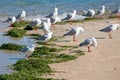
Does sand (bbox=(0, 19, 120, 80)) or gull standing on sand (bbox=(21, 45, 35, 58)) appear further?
gull standing on sand (bbox=(21, 45, 35, 58))

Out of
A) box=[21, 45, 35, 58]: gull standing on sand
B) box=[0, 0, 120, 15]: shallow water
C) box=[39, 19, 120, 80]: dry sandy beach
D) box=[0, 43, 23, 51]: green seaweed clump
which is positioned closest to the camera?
box=[39, 19, 120, 80]: dry sandy beach

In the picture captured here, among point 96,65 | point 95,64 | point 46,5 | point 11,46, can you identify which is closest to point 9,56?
point 11,46

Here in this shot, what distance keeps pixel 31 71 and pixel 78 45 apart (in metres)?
4.79

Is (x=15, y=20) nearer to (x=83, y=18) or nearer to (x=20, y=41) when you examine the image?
(x=83, y=18)

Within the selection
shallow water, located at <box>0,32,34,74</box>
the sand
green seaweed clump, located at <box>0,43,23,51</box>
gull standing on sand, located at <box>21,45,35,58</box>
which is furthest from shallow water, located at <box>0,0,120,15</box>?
gull standing on sand, located at <box>21,45,35,58</box>

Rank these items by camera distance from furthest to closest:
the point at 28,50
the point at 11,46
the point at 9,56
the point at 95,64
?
1. the point at 11,46
2. the point at 9,56
3. the point at 28,50
4. the point at 95,64

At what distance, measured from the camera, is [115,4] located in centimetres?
3994

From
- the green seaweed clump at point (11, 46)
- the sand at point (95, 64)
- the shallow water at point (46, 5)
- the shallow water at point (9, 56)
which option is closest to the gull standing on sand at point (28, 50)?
the shallow water at point (9, 56)

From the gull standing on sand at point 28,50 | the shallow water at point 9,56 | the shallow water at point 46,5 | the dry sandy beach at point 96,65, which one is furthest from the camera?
the shallow water at point 46,5

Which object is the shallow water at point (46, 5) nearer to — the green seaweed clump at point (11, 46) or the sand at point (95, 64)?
the sand at point (95, 64)

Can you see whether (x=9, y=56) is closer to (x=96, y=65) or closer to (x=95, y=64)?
(x=95, y=64)

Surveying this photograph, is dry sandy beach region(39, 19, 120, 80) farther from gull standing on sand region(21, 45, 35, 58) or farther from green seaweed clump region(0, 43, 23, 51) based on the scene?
green seaweed clump region(0, 43, 23, 51)

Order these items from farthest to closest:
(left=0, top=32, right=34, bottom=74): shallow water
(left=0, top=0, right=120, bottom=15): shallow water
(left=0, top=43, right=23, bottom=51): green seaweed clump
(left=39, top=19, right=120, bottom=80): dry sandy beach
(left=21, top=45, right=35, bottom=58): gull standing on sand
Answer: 1. (left=0, top=0, right=120, bottom=15): shallow water
2. (left=0, top=43, right=23, bottom=51): green seaweed clump
3. (left=21, top=45, right=35, bottom=58): gull standing on sand
4. (left=0, top=32, right=34, bottom=74): shallow water
5. (left=39, top=19, right=120, bottom=80): dry sandy beach

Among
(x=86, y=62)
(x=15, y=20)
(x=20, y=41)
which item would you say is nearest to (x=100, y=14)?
(x=15, y=20)
